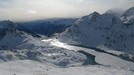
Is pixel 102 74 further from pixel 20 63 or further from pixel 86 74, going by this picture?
pixel 20 63

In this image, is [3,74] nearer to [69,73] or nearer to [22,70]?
[22,70]

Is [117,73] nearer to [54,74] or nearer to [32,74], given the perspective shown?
[54,74]

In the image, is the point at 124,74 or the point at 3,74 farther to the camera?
the point at 124,74

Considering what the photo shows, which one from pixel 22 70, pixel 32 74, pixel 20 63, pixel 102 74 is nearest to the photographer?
pixel 32 74

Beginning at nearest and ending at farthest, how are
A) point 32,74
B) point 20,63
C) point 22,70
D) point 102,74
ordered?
point 32,74 → point 22,70 → point 102,74 → point 20,63

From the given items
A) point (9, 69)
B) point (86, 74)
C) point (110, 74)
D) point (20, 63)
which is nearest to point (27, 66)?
point (20, 63)

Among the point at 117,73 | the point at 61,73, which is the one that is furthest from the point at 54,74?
the point at 117,73

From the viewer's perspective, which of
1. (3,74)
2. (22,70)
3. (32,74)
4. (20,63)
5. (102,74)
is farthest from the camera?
(20,63)

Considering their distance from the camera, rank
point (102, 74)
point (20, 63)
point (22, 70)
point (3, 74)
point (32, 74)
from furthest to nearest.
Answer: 1. point (20, 63)
2. point (102, 74)
3. point (22, 70)
4. point (32, 74)
5. point (3, 74)

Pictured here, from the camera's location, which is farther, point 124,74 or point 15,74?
point 124,74
